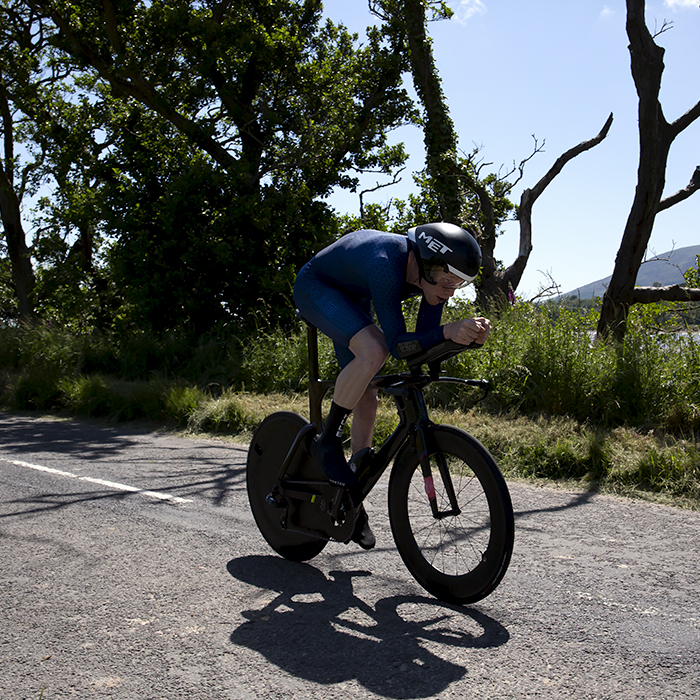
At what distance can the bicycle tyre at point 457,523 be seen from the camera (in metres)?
3.08

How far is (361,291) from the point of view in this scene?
12.3 feet

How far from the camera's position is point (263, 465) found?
4.31m

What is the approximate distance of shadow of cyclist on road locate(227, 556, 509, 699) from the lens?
8.78 feet

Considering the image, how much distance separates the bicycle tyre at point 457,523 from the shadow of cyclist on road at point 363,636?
0.14 metres

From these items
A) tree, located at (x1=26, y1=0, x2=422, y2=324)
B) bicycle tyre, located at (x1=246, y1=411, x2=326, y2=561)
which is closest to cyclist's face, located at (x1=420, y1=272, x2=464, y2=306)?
bicycle tyre, located at (x1=246, y1=411, x2=326, y2=561)

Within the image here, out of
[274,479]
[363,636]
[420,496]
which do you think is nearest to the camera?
[363,636]

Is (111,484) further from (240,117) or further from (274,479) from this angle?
(240,117)

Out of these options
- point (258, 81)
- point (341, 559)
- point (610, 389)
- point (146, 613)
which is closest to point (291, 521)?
point (341, 559)

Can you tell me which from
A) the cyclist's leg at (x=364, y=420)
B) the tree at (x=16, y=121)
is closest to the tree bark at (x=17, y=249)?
the tree at (x=16, y=121)

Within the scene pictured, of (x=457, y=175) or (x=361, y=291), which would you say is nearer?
(x=361, y=291)

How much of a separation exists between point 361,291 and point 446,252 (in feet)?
2.43

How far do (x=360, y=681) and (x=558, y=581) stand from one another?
136 centimetres

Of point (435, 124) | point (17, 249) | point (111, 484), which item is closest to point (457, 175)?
point (435, 124)

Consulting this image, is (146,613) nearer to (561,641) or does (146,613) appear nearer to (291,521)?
(291,521)
